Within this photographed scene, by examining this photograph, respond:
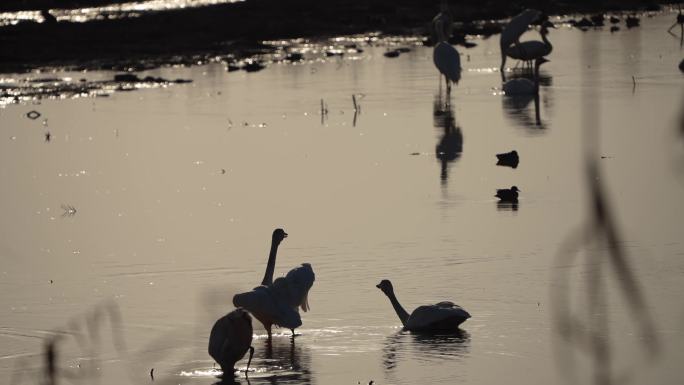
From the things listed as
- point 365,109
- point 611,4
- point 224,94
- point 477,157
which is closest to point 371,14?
point 611,4

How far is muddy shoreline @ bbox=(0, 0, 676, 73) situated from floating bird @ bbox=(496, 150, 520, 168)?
44.7 feet

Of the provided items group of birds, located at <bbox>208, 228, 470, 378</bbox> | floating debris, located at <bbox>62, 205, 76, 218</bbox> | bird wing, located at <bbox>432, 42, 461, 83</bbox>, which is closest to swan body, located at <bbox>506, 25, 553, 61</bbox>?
bird wing, located at <bbox>432, 42, 461, 83</bbox>

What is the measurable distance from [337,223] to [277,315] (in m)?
3.40

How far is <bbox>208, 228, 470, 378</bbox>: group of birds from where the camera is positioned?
23.4ft

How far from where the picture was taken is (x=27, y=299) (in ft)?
30.6

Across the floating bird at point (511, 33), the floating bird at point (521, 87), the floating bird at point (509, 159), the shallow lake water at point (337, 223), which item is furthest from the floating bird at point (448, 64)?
the floating bird at point (509, 159)

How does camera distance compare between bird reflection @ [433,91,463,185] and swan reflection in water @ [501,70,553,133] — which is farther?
swan reflection in water @ [501,70,553,133]

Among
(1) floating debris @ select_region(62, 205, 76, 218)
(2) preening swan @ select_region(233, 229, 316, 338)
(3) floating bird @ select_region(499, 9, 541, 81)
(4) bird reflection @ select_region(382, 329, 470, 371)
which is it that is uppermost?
(3) floating bird @ select_region(499, 9, 541, 81)

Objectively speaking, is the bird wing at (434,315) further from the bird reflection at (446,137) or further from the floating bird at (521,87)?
the floating bird at (521,87)

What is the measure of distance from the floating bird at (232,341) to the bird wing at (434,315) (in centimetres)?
114

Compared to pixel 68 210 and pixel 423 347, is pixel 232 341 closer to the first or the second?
pixel 423 347

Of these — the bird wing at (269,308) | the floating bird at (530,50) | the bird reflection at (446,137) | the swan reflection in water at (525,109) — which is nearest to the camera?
the bird wing at (269,308)

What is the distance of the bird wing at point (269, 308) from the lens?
7.83 metres

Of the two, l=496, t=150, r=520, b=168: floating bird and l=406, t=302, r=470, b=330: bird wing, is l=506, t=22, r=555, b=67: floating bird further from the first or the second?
l=406, t=302, r=470, b=330: bird wing
